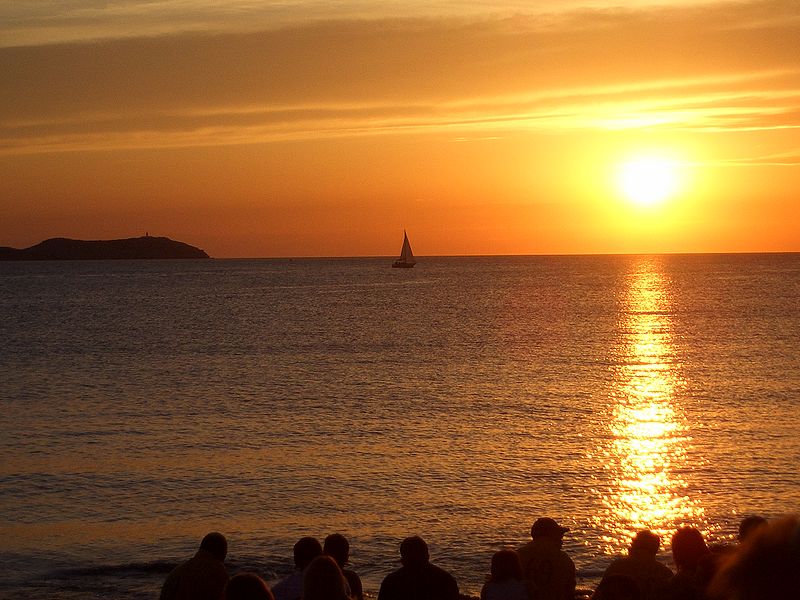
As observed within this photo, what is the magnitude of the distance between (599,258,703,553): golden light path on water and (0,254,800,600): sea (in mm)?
102

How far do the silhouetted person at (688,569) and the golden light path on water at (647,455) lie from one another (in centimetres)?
1180

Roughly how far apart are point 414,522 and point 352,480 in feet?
14.7

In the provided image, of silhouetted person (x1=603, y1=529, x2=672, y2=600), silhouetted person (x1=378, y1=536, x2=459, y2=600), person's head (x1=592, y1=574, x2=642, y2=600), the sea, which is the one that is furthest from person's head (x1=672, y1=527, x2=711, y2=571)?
the sea

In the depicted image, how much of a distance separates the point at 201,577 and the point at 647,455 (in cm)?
2304

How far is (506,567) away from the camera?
9.94 meters

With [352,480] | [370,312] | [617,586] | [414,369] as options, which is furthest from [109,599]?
[370,312]

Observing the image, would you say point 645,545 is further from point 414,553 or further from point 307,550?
point 307,550

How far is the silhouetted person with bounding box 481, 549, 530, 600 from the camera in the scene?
32.5 ft

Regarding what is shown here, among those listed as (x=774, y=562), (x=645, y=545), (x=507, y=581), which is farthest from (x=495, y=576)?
(x=774, y=562)

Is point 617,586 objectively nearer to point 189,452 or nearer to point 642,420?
point 189,452

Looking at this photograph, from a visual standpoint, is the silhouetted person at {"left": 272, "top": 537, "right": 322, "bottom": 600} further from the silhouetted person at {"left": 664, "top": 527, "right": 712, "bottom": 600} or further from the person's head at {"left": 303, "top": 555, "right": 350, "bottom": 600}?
the silhouetted person at {"left": 664, "top": 527, "right": 712, "bottom": 600}

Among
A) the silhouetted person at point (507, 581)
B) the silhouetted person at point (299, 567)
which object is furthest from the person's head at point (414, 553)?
the silhouetted person at point (507, 581)

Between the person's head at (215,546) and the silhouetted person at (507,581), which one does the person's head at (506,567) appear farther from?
the person's head at (215,546)

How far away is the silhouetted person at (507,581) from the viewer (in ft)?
32.5
